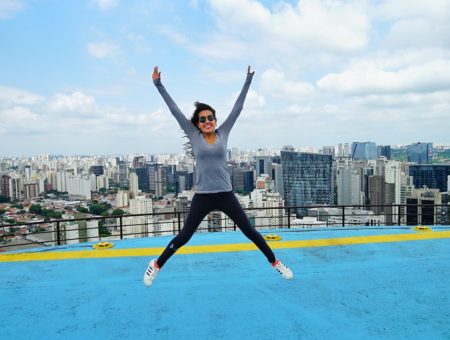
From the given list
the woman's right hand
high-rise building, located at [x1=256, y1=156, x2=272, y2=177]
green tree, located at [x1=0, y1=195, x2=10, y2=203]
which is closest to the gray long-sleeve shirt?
the woman's right hand

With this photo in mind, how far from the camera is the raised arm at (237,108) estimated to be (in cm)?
339

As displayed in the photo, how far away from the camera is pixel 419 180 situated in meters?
27.1

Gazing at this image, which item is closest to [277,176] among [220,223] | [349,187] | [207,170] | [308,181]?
[308,181]

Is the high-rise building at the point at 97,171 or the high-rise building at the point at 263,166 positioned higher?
the high-rise building at the point at 263,166

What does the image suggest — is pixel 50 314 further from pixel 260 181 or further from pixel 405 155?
pixel 405 155

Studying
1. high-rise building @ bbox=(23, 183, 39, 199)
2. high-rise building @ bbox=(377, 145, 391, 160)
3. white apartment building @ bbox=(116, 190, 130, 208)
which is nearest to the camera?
white apartment building @ bbox=(116, 190, 130, 208)

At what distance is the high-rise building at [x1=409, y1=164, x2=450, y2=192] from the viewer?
25.6 m

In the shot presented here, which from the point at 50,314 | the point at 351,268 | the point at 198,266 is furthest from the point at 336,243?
the point at 50,314

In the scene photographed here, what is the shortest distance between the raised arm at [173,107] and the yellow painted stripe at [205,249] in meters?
2.54

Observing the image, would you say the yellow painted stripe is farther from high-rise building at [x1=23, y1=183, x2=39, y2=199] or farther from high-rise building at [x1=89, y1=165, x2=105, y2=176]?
high-rise building at [x1=89, y1=165, x2=105, y2=176]

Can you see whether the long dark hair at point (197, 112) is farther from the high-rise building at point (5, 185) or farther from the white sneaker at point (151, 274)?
the high-rise building at point (5, 185)

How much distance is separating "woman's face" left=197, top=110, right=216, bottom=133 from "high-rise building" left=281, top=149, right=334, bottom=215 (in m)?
30.1

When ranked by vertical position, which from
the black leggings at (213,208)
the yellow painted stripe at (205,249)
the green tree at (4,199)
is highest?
the black leggings at (213,208)

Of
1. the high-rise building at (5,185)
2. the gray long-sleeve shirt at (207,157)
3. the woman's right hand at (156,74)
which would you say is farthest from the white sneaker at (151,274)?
the high-rise building at (5,185)
